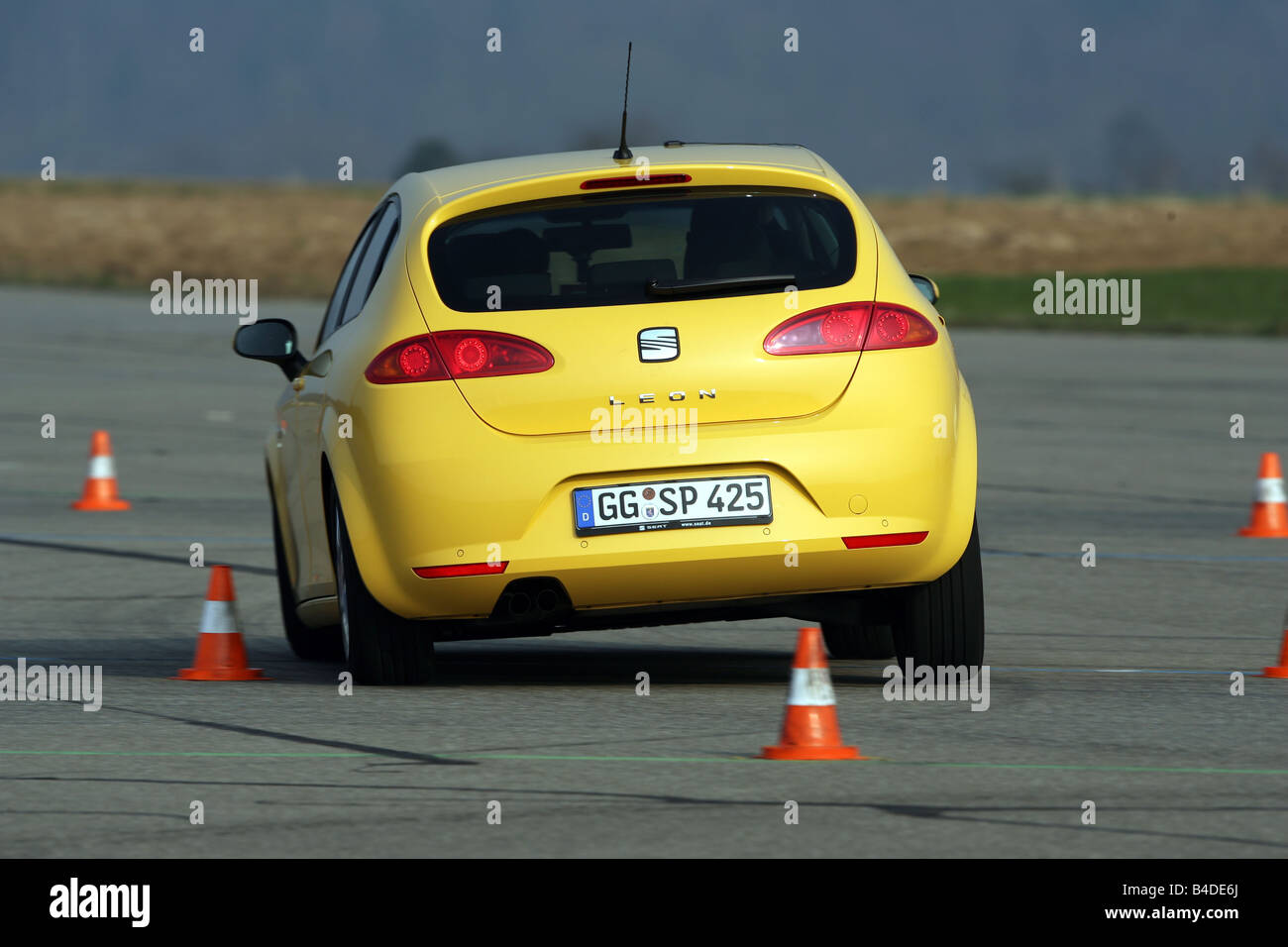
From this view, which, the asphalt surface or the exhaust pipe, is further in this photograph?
→ the exhaust pipe

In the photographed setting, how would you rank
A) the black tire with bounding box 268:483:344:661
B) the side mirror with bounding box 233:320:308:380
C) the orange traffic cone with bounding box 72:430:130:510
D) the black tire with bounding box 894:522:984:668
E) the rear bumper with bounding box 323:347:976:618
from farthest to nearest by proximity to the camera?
the orange traffic cone with bounding box 72:430:130:510
the black tire with bounding box 268:483:344:661
the side mirror with bounding box 233:320:308:380
the black tire with bounding box 894:522:984:668
the rear bumper with bounding box 323:347:976:618

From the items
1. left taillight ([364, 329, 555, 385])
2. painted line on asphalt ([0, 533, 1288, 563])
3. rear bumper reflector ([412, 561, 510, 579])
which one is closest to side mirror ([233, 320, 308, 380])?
left taillight ([364, 329, 555, 385])

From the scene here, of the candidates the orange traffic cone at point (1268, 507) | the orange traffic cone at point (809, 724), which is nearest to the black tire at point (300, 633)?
the orange traffic cone at point (809, 724)

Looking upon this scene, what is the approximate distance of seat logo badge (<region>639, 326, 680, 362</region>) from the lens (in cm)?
738

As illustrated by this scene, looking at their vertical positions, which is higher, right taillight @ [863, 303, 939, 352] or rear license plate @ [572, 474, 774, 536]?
right taillight @ [863, 303, 939, 352]

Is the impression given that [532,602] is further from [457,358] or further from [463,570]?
[457,358]

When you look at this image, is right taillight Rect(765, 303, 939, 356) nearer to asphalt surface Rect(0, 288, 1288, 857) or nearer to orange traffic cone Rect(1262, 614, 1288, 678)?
asphalt surface Rect(0, 288, 1288, 857)

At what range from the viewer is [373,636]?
25.7ft

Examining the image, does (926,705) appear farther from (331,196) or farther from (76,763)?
(331,196)

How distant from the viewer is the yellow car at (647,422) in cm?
736

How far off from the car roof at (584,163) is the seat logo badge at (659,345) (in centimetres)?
68

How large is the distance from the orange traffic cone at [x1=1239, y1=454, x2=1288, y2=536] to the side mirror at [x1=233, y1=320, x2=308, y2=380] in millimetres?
6778

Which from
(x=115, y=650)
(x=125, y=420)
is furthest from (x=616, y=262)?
(x=125, y=420)
